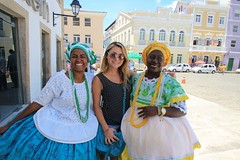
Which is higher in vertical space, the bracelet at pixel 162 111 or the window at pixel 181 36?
the window at pixel 181 36

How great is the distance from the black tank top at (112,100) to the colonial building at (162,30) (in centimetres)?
2539

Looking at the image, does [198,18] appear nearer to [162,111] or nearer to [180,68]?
[180,68]

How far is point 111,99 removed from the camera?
1830 mm

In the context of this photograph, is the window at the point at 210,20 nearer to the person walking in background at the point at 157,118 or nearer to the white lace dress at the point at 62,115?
the person walking in background at the point at 157,118

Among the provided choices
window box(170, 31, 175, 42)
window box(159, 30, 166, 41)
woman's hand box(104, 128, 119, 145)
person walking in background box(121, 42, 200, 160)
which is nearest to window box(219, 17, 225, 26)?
window box(170, 31, 175, 42)

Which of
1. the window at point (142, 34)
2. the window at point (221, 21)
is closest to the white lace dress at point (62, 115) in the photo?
the window at point (142, 34)

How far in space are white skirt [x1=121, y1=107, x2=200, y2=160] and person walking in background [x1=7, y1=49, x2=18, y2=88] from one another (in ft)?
9.83

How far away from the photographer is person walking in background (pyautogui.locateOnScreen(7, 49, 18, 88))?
136 inches

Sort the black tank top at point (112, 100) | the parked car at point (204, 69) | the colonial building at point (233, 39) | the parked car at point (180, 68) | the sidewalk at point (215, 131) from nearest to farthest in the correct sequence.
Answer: the black tank top at point (112, 100), the sidewalk at point (215, 131), the parked car at point (204, 69), the parked car at point (180, 68), the colonial building at point (233, 39)

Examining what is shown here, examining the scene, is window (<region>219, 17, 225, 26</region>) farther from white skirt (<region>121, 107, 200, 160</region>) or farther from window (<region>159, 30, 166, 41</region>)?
white skirt (<region>121, 107, 200, 160</region>)

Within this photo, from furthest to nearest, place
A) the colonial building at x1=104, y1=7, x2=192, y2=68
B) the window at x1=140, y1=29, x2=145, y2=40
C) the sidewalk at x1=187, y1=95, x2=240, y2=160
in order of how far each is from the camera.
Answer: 1. the window at x1=140, y1=29, x2=145, y2=40
2. the colonial building at x1=104, y1=7, x2=192, y2=68
3. the sidewalk at x1=187, y1=95, x2=240, y2=160

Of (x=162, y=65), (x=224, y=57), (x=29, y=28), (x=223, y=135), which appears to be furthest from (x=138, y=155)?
(x=224, y=57)

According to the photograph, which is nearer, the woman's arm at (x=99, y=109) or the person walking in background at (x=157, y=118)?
the person walking in background at (x=157, y=118)

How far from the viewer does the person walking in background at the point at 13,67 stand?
3457 millimetres
